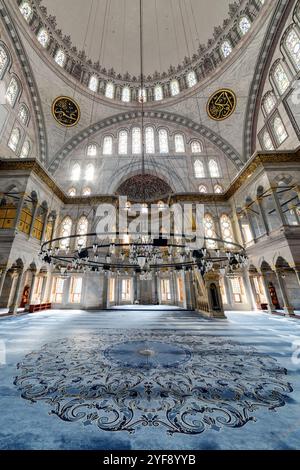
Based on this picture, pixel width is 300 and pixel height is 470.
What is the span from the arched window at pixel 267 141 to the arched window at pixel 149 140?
8569 mm

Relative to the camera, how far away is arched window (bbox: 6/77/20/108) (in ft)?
39.3

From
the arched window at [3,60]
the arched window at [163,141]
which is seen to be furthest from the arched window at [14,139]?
the arched window at [163,141]

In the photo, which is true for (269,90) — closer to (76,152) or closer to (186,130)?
(186,130)

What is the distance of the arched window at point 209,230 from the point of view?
14.1 metres

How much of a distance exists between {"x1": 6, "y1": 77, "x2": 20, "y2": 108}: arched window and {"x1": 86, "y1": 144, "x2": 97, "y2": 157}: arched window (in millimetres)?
5703

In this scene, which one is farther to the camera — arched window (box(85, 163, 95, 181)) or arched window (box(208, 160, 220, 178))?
arched window (box(85, 163, 95, 181))

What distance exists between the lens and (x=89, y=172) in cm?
1602

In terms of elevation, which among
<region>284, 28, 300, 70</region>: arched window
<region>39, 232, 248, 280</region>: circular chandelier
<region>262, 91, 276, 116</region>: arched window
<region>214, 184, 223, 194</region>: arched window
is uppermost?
<region>284, 28, 300, 70</region>: arched window

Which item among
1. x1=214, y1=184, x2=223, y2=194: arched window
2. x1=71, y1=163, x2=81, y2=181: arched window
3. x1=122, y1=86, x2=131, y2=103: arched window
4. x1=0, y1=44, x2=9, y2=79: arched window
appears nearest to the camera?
x1=0, y1=44, x2=9, y2=79: arched window

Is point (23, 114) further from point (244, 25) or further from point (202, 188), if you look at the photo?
point (244, 25)

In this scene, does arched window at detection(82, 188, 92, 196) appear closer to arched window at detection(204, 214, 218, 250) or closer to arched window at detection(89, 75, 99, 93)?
arched window at detection(89, 75, 99, 93)

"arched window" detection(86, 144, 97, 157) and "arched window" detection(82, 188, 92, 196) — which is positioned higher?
"arched window" detection(86, 144, 97, 157)

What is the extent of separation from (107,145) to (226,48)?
12.2m

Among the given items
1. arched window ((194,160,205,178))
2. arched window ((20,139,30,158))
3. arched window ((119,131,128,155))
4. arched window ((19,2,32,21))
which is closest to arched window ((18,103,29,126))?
arched window ((20,139,30,158))
